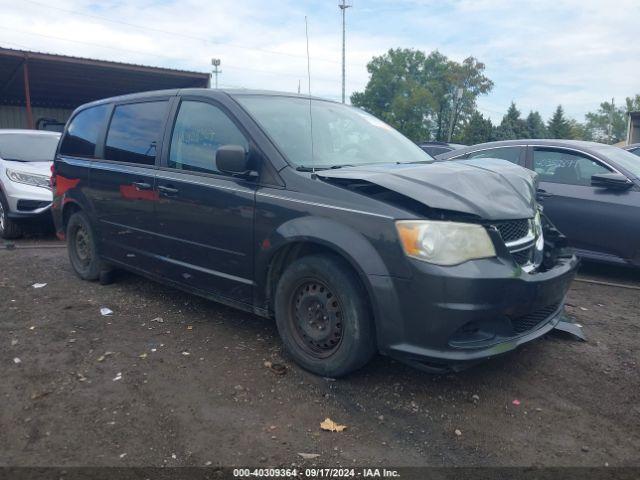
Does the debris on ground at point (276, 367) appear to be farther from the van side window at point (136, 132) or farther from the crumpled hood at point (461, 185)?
the van side window at point (136, 132)

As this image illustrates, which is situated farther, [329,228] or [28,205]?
[28,205]

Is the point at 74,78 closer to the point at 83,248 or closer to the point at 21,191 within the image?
the point at 21,191

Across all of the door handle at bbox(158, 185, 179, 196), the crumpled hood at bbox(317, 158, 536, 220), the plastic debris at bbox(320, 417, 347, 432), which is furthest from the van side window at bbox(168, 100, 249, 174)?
the plastic debris at bbox(320, 417, 347, 432)

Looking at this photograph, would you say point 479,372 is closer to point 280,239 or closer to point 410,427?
point 410,427

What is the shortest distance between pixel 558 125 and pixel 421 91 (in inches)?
935

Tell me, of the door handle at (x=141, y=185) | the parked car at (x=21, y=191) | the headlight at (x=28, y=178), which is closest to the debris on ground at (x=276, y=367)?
the door handle at (x=141, y=185)

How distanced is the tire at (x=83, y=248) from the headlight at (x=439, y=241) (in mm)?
3619

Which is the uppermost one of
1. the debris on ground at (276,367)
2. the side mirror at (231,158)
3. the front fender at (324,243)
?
the side mirror at (231,158)

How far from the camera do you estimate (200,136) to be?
4.30 meters

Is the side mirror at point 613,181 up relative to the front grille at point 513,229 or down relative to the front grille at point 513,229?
up

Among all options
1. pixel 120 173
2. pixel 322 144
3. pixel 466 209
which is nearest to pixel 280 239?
pixel 322 144

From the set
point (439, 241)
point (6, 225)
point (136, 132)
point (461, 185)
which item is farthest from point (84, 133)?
point (439, 241)

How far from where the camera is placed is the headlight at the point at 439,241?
3004 mm

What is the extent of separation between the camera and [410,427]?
301 centimetres
